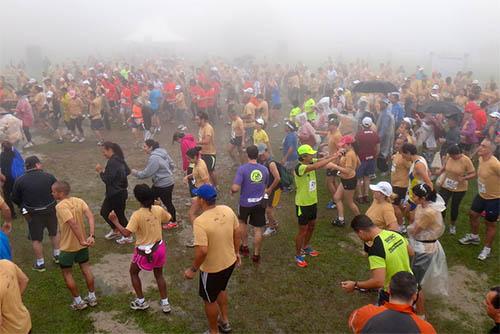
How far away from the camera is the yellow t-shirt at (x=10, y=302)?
340 centimetres

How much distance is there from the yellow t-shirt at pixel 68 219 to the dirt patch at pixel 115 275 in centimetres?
112

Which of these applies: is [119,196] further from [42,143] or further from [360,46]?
[360,46]

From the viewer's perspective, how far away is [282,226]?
7.83 meters

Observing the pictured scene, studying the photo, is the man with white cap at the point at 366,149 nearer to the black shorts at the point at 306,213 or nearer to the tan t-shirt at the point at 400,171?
the tan t-shirt at the point at 400,171

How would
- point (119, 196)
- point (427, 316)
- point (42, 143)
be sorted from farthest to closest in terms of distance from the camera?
point (42, 143), point (119, 196), point (427, 316)

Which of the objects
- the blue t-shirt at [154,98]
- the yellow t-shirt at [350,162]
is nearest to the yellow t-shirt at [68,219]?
the yellow t-shirt at [350,162]

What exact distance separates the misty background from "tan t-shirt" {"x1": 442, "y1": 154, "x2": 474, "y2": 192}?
90.8 feet

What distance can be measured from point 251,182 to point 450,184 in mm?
3693

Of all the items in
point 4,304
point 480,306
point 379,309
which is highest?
point 379,309

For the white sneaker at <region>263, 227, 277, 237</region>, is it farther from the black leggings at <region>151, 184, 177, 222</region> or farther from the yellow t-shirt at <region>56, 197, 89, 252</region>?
the yellow t-shirt at <region>56, 197, 89, 252</region>

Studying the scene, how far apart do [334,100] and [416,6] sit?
1770 inches

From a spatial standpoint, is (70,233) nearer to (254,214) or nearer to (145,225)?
(145,225)

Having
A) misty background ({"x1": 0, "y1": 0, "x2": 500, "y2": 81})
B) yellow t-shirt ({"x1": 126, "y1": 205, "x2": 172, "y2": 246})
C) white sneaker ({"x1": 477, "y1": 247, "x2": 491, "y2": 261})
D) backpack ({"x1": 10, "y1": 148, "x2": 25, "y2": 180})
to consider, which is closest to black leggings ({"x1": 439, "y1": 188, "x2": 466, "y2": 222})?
white sneaker ({"x1": 477, "y1": 247, "x2": 491, "y2": 261})

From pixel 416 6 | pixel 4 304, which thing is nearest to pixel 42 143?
pixel 4 304
